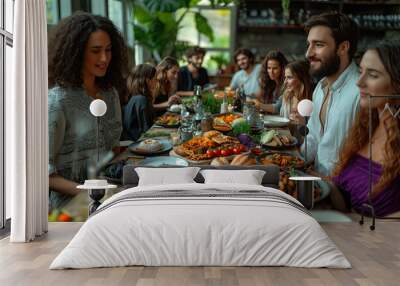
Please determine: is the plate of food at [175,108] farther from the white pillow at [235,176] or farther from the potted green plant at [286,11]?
the potted green plant at [286,11]

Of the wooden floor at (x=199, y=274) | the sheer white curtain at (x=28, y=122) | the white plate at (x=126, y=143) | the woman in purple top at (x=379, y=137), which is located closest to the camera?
the wooden floor at (x=199, y=274)

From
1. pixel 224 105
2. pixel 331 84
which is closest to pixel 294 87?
pixel 331 84

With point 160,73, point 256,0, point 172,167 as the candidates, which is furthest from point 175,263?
point 256,0

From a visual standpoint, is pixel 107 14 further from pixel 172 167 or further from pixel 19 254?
pixel 19 254

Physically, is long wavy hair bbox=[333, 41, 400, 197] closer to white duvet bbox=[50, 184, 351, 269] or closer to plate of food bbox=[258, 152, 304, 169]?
plate of food bbox=[258, 152, 304, 169]

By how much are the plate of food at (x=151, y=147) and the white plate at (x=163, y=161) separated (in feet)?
0.23

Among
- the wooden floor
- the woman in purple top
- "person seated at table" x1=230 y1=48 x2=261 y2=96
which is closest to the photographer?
the wooden floor

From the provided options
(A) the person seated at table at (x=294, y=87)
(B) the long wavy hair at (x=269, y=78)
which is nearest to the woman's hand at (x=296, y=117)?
(A) the person seated at table at (x=294, y=87)

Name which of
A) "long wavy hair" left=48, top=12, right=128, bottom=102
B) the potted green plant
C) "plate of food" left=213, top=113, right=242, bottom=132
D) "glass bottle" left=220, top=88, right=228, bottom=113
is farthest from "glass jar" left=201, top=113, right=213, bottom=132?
the potted green plant

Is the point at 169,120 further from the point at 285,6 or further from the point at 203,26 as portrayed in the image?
the point at 285,6

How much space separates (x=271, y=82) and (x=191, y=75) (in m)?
0.84

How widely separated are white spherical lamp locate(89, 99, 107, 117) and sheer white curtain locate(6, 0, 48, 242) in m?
0.65

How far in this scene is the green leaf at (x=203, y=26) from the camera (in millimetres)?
6738

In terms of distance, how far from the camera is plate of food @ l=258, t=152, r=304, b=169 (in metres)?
6.37
